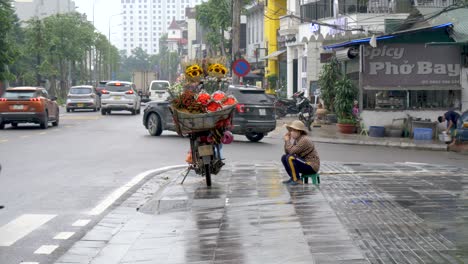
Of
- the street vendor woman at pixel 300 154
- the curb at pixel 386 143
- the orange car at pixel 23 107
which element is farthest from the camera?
the orange car at pixel 23 107

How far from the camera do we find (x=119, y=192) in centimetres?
1298

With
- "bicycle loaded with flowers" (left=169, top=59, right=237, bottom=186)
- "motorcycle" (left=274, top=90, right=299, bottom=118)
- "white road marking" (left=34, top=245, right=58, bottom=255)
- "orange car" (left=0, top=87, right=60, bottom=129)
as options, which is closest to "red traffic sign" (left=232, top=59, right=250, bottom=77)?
"orange car" (left=0, top=87, right=60, bottom=129)

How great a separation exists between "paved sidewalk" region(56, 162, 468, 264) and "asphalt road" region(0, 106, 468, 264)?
53cm

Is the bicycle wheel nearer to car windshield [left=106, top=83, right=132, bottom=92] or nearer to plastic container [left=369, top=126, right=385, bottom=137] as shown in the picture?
plastic container [left=369, top=126, right=385, bottom=137]

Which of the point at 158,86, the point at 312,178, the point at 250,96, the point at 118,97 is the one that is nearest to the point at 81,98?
the point at 158,86

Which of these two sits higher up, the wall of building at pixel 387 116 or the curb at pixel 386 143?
the wall of building at pixel 387 116

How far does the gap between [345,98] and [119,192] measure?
16330 mm

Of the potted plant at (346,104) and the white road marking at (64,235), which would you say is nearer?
the white road marking at (64,235)

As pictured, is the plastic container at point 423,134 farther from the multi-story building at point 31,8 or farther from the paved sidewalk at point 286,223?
the multi-story building at point 31,8

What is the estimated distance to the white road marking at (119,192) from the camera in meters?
11.3

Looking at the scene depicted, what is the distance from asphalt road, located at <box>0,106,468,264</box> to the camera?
31.0 feet

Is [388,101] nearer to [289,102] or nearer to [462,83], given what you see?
[462,83]

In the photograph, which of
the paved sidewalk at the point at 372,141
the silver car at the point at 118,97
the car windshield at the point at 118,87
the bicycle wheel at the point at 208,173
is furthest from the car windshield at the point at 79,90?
the bicycle wheel at the point at 208,173

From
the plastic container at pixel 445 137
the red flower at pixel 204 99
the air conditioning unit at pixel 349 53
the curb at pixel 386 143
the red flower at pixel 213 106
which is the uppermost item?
the air conditioning unit at pixel 349 53
